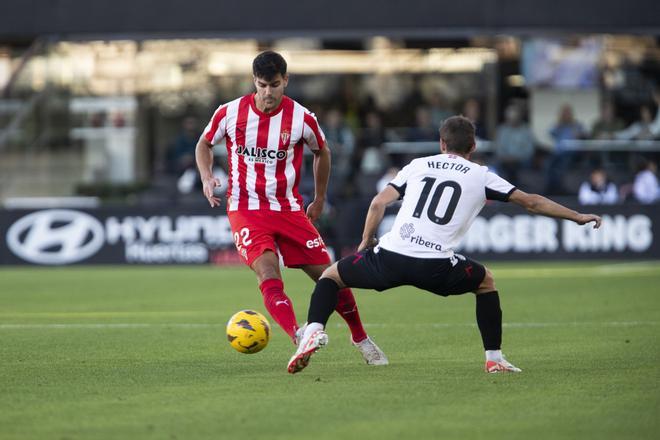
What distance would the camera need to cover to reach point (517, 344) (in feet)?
32.5

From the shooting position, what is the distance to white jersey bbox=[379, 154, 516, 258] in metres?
7.82

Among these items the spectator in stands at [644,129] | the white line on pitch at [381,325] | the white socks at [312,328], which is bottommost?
the white line on pitch at [381,325]

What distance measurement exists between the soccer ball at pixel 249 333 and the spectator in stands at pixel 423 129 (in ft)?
52.7

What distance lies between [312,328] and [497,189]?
146cm

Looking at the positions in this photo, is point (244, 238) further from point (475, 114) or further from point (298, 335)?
point (475, 114)

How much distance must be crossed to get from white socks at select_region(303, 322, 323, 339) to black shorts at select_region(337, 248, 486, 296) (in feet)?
1.27

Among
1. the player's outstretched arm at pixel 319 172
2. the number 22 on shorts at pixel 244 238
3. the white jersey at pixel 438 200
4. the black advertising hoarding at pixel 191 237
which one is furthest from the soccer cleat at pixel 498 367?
the black advertising hoarding at pixel 191 237

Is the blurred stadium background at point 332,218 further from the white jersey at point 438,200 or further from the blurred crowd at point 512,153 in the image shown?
the white jersey at point 438,200

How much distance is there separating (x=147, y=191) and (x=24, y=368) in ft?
53.7

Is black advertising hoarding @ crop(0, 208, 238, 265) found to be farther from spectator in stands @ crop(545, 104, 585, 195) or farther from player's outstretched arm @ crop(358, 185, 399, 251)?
player's outstretched arm @ crop(358, 185, 399, 251)

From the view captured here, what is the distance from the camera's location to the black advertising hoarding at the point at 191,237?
21641 millimetres

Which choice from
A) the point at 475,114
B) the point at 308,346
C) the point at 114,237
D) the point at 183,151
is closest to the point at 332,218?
the point at 114,237

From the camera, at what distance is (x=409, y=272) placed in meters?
7.82

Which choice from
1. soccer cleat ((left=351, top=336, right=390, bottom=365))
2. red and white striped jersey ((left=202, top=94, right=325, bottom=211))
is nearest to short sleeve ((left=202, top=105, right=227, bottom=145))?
red and white striped jersey ((left=202, top=94, right=325, bottom=211))
